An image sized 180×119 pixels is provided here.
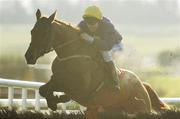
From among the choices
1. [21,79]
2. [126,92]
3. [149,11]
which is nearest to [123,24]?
[149,11]

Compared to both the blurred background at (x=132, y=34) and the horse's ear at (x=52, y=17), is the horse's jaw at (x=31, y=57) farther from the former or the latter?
the blurred background at (x=132, y=34)

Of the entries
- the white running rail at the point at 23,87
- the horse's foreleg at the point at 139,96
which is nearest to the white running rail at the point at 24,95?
the white running rail at the point at 23,87

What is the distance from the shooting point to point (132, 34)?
191 centimetres

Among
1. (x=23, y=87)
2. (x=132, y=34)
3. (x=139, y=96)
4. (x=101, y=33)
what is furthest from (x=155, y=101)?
(x=23, y=87)

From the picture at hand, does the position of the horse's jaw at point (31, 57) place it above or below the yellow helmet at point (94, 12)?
below

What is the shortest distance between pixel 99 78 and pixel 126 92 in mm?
132

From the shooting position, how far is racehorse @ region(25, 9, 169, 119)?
1.58m

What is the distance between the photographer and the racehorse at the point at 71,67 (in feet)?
5.18

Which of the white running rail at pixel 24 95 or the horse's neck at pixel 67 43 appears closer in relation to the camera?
the horse's neck at pixel 67 43

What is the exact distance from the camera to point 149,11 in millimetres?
1958

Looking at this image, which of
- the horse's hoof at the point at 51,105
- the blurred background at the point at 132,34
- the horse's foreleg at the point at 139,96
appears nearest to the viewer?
the horse's hoof at the point at 51,105

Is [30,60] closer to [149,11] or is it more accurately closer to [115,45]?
[115,45]

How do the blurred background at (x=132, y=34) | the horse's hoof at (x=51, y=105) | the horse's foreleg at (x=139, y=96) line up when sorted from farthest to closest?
the blurred background at (x=132, y=34) < the horse's foreleg at (x=139, y=96) < the horse's hoof at (x=51, y=105)

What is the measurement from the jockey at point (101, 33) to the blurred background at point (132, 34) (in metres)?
0.22
